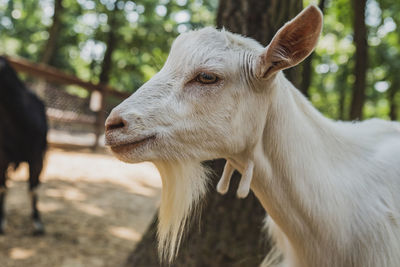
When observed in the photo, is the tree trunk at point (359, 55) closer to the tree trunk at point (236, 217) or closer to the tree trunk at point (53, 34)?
the tree trunk at point (236, 217)

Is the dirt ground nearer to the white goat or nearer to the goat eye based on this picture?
the white goat

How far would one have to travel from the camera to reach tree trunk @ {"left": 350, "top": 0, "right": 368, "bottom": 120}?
5262 millimetres

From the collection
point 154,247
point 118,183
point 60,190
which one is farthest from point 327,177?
point 118,183

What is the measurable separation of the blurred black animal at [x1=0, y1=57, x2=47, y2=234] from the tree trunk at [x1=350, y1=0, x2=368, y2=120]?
185 inches

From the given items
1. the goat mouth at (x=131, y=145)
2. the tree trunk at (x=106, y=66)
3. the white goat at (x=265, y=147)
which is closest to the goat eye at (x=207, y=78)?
the white goat at (x=265, y=147)

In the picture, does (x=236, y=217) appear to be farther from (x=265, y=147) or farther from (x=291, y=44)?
(x=291, y=44)


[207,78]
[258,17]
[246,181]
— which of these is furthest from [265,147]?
[258,17]

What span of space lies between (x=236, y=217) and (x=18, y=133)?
295 cm

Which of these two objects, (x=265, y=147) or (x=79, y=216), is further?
(x=79, y=216)

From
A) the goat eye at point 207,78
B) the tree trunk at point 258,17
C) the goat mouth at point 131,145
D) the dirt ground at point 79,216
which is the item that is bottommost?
the dirt ground at point 79,216

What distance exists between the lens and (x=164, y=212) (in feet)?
5.05

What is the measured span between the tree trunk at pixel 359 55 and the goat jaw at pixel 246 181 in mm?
4616

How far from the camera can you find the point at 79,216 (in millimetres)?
4422

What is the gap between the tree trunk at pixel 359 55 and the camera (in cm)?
526
